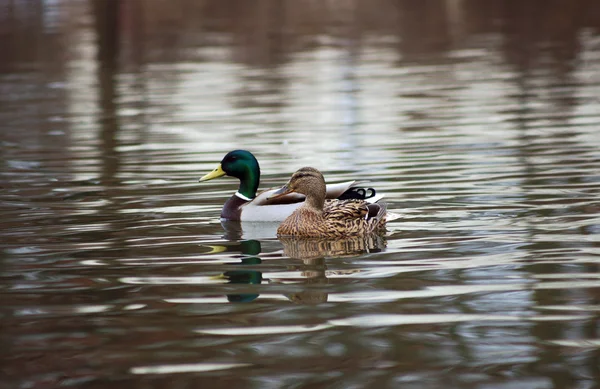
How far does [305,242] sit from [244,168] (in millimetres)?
1622

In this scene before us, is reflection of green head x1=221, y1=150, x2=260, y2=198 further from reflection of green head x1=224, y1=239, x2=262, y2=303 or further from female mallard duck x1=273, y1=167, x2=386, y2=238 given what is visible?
reflection of green head x1=224, y1=239, x2=262, y2=303

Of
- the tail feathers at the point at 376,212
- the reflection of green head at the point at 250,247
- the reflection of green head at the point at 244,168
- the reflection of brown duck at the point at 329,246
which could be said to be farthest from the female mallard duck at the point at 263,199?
the reflection of green head at the point at 250,247

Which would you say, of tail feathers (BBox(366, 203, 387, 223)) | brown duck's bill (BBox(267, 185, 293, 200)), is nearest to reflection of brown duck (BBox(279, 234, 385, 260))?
tail feathers (BBox(366, 203, 387, 223))

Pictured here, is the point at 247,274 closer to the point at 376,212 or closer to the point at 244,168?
the point at 376,212

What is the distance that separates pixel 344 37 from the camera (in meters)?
33.2

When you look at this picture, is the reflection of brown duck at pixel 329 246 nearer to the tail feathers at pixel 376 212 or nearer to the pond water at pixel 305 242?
the pond water at pixel 305 242

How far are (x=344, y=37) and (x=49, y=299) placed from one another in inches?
1026

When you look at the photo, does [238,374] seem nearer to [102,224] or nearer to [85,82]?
[102,224]

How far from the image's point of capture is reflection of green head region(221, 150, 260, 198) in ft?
35.8

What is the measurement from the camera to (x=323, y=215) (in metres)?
9.64

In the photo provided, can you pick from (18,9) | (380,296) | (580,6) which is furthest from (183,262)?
(18,9)

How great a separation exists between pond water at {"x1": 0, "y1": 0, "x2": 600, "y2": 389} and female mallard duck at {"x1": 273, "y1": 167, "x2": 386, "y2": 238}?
0.44 feet

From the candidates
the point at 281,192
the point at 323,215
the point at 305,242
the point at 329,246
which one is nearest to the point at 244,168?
the point at 281,192

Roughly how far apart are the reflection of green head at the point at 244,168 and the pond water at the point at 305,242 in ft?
1.14
